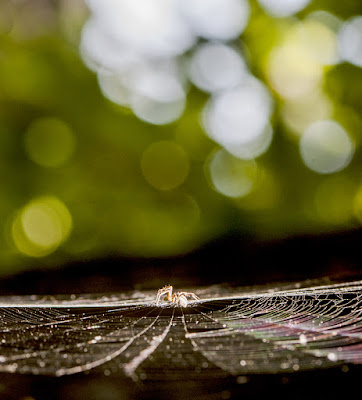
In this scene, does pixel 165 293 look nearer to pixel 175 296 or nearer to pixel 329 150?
pixel 175 296

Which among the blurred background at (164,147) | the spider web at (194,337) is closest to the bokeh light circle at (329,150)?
the blurred background at (164,147)

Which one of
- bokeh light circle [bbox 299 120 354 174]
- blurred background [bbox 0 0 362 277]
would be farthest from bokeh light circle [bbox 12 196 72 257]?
bokeh light circle [bbox 299 120 354 174]

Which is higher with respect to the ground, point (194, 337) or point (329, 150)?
point (329, 150)

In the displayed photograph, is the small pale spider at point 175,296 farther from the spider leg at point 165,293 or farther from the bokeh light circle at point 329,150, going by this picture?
the bokeh light circle at point 329,150

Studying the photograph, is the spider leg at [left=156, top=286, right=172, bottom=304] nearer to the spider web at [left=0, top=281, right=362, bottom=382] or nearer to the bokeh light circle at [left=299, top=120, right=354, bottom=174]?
the spider web at [left=0, top=281, right=362, bottom=382]

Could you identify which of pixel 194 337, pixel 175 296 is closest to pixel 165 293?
pixel 175 296

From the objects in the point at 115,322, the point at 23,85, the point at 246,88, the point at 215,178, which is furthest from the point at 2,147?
the point at 115,322

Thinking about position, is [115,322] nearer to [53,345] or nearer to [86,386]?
[53,345]

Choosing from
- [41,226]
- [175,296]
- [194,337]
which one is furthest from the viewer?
[41,226]
